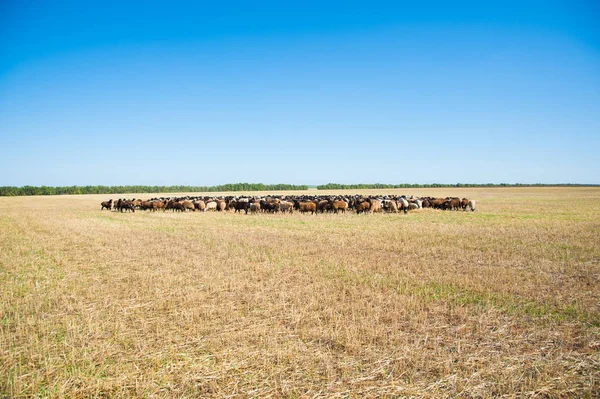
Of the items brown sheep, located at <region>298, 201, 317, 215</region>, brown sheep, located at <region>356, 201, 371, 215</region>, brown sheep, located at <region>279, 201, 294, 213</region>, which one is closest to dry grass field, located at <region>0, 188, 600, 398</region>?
brown sheep, located at <region>356, 201, 371, 215</region>

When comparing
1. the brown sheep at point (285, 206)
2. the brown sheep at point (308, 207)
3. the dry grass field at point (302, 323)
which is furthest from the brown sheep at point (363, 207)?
the dry grass field at point (302, 323)

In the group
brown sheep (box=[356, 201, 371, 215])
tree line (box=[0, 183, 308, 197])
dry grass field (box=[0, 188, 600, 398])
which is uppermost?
tree line (box=[0, 183, 308, 197])

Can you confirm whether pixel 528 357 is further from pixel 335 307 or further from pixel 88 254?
pixel 88 254

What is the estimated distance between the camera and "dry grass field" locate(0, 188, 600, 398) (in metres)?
4.00

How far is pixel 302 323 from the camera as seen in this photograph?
18.7ft

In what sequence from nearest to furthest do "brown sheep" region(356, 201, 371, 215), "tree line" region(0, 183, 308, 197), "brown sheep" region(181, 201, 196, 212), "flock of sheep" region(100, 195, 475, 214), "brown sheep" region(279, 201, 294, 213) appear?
"brown sheep" region(356, 201, 371, 215) < "flock of sheep" region(100, 195, 475, 214) < "brown sheep" region(279, 201, 294, 213) < "brown sheep" region(181, 201, 196, 212) < "tree line" region(0, 183, 308, 197)

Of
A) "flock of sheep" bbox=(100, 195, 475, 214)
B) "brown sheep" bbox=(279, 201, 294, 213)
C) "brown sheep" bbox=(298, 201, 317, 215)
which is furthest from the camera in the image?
"brown sheep" bbox=(279, 201, 294, 213)

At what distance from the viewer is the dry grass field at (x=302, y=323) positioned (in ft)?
13.1

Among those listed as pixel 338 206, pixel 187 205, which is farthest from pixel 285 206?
pixel 187 205

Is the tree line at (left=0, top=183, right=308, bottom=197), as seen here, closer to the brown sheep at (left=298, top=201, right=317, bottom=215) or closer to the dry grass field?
the brown sheep at (left=298, top=201, right=317, bottom=215)

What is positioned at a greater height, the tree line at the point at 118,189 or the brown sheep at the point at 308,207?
the tree line at the point at 118,189

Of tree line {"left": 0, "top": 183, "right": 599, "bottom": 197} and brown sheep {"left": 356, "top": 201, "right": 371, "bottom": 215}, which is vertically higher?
tree line {"left": 0, "top": 183, "right": 599, "bottom": 197}

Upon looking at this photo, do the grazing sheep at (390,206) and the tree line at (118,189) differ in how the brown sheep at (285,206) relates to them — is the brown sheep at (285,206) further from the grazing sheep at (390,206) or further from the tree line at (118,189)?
the tree line at (118,189)

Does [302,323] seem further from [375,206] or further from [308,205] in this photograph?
[375,206]
